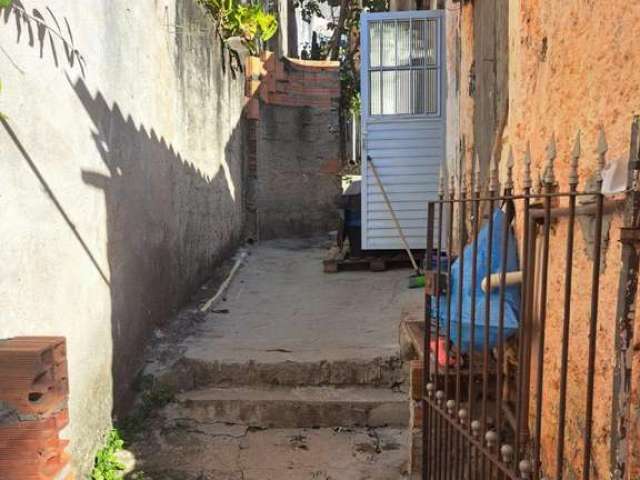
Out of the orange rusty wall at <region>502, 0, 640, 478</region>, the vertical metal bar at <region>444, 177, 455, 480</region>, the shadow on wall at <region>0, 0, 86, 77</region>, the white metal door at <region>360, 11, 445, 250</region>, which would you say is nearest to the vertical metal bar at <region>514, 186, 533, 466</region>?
the orange rusty wall at <region>502, 0, 640, 478</region>

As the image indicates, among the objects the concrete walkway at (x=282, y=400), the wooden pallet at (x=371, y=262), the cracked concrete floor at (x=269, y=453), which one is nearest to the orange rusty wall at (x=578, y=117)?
the cracked concrete floor at (x=269, y=453)

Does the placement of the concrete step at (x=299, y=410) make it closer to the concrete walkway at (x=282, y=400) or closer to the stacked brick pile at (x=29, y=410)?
the concrete walkway at (x=282, y=400)

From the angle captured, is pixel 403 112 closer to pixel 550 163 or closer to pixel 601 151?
pixel 550 163

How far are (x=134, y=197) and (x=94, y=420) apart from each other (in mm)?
1496

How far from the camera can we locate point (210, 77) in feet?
22.0

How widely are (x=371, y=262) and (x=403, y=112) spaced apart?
1.80 metres

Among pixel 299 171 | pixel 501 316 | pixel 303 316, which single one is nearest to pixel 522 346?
pixel 501 316

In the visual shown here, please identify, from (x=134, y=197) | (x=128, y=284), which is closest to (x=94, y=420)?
(x=128, y=284)

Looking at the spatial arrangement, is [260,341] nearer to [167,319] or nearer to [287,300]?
[167,319]

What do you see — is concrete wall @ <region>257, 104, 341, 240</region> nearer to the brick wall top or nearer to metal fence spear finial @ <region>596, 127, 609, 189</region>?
the brick wall top

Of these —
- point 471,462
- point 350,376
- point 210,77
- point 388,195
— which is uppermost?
point 210,77

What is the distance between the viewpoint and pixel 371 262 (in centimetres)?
701

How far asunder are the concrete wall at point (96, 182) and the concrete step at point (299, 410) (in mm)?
542

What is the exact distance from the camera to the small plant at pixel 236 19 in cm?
710
